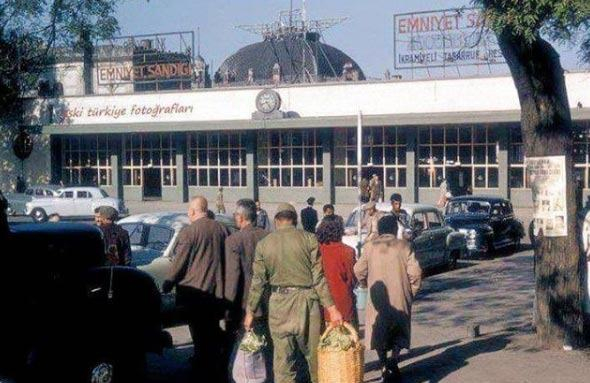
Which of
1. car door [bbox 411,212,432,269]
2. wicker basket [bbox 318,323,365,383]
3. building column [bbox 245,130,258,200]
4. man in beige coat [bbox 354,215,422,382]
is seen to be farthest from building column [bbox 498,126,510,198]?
wicker basket [bbox 318,323,365,383]

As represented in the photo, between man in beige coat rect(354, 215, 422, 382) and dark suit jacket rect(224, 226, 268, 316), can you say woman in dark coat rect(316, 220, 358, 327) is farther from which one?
dark suit jacket rect(224, 226, 268, 316)

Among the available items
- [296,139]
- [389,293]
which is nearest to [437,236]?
[389,293]

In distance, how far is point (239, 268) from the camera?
32.2ft

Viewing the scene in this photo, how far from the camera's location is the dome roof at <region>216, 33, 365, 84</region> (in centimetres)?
5919

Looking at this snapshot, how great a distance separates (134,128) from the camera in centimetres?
4772

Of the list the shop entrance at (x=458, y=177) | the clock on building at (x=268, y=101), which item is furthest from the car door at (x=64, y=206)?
the shop entrance at (x=458, y=177)

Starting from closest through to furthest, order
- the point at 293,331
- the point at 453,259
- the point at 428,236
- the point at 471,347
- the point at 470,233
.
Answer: the point at 293,331
the point at 471,347
the point at 428,236
the point at 453,259
the point at 470,233

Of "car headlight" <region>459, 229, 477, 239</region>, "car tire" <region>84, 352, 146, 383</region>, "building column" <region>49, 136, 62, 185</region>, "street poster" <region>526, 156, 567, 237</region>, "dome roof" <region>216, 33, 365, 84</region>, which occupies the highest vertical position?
"dome roof" <region>216, 33, 365, 84</region>

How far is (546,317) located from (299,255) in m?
4.00

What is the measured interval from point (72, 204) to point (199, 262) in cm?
3194

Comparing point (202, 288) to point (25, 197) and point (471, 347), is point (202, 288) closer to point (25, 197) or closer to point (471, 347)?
point (471, 347)

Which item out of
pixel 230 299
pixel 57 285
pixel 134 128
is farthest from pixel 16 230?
pixel 134 128

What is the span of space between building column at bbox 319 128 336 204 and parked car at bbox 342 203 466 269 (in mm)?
23169

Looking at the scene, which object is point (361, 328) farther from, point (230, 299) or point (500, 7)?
point (500, 7)
